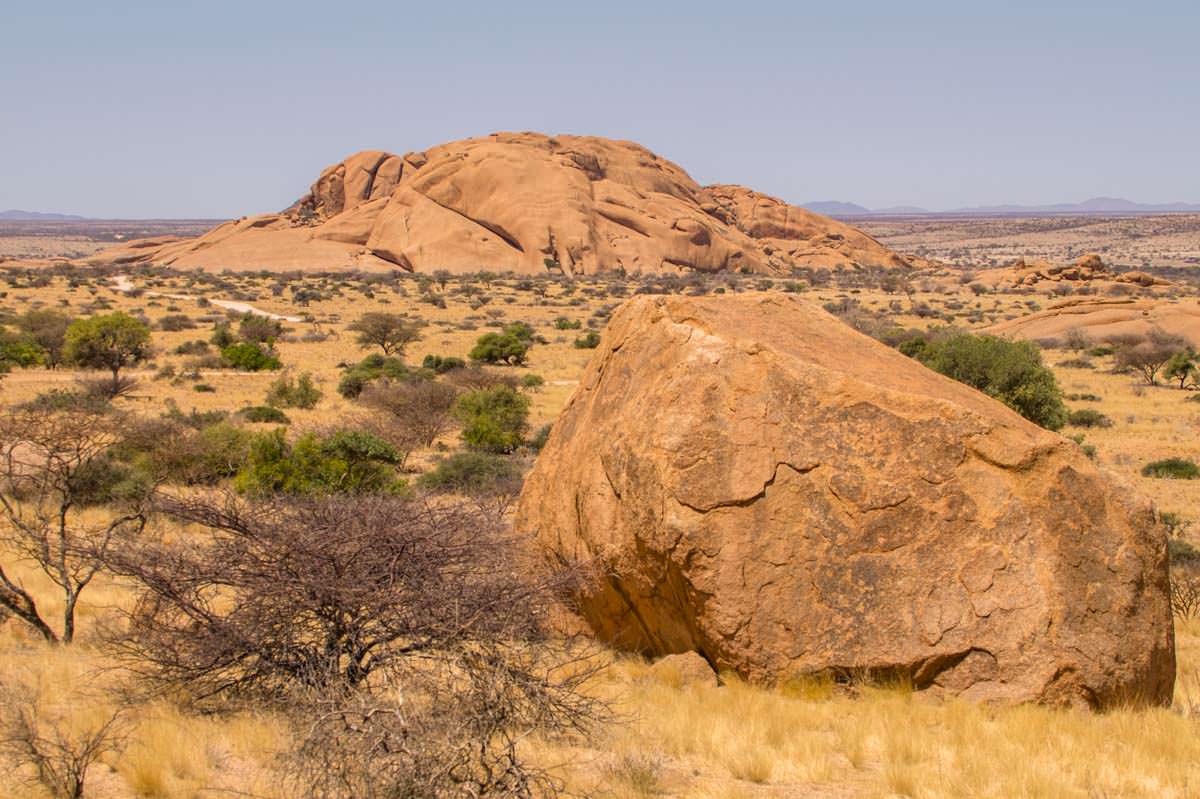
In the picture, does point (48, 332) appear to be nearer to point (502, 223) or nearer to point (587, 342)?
point (587, 342)

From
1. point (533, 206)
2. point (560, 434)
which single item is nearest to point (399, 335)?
point (560, 434)

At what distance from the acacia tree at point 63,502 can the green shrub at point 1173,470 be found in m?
15.1

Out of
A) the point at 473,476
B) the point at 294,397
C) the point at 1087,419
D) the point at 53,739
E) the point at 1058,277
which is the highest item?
the point at 1058,277

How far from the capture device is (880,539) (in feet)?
18.1

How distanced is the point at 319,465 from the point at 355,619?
28.0ft

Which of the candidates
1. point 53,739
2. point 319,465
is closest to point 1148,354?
point 319,465

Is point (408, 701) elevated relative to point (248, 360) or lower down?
elevated

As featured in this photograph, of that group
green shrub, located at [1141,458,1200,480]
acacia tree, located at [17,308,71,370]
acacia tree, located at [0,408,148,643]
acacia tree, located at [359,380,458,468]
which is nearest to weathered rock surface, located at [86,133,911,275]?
acacia tree, located at [17,308,71,370]

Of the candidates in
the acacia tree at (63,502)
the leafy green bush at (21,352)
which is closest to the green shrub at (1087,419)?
the acacia tree at (63,502)

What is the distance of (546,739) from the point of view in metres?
4.96

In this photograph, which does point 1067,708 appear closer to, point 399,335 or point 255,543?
point 255,543

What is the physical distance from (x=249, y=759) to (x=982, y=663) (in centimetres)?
380

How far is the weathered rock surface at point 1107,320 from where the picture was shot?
35.6 meters

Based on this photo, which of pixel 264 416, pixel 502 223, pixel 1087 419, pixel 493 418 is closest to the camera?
pixel 493 418
